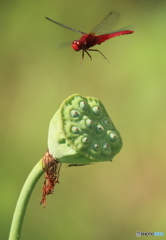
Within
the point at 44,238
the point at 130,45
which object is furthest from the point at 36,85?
the point at 44,238

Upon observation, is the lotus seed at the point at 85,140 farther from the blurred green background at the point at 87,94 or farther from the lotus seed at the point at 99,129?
the blurred green background at the point at 87,94

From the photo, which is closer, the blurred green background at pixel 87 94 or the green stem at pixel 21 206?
the green stem at pixel 21 206

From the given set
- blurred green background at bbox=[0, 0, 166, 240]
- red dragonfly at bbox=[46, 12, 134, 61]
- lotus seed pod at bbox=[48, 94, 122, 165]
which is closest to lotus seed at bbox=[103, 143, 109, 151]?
lotus seed pod at bbox=[48, 94, 122, 165]

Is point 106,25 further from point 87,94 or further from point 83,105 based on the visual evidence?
point 87,94

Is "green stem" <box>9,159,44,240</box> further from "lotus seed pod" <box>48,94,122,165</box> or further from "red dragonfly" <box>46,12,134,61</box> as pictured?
"red dragonfly" <box>46,12,134,61</box>

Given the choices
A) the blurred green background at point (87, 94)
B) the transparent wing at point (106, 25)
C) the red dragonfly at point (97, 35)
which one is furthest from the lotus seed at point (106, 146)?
the blurred green background at point (87, 94)

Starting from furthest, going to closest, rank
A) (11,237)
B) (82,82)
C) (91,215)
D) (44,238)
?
1. (82,82)
2. (91,215)
3. (44,238)
4. (11,237)

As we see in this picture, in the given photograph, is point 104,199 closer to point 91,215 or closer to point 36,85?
point 91,215
